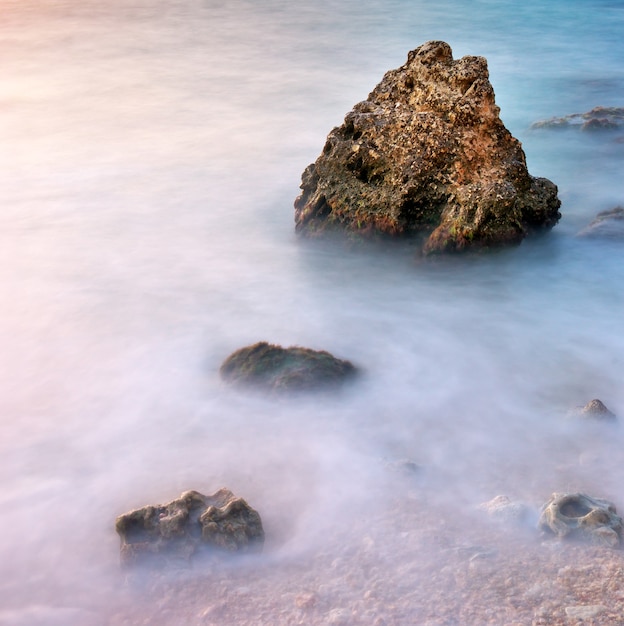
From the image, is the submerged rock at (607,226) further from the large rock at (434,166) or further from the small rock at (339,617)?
the small rock at (339,617)

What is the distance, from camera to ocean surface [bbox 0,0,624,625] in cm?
371

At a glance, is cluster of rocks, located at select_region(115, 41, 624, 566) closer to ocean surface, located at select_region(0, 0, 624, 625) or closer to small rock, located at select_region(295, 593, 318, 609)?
ocean surface, located at select_region(0, 0, 624, 625)

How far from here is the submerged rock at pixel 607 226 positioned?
670cm

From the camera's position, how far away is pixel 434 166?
613 centimetres

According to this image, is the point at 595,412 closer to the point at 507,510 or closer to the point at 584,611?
the point at 507,510

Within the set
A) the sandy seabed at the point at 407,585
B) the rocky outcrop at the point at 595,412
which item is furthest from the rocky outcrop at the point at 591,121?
the sandy seabed at the point at 407,585

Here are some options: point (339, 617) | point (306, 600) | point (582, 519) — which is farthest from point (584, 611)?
point (306, 600)

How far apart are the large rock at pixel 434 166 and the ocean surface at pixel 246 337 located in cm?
24

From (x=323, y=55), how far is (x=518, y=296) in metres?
10.5

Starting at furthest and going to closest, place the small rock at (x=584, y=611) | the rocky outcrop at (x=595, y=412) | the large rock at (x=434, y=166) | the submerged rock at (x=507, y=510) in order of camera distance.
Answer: the large rock at (x=434, y=166) → the rocky outcrop at (x=595, y=412) → the submerged rock at (x=507, y=510) → the small rock at (x=584, y=611)

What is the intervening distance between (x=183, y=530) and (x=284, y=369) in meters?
1.39

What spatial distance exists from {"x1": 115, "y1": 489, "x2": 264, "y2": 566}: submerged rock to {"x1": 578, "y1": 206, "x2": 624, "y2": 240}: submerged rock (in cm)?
446

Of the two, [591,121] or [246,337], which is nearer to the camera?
[246,337]

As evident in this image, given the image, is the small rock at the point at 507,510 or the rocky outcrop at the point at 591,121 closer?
the small rock at the point at 507,510
